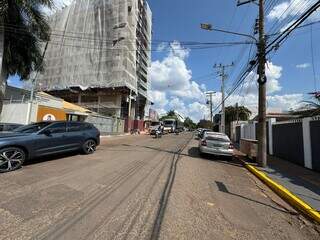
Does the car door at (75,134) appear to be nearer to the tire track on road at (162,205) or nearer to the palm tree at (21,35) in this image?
the tire track on road at (162,205)

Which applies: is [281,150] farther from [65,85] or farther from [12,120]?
[65,85]

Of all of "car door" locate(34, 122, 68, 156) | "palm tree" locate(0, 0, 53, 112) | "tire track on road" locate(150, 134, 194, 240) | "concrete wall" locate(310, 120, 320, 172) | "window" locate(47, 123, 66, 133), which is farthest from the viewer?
"palm tree" locate(0, 0, 53, 112)

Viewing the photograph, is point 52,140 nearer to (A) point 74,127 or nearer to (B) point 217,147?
(A) point 74,127

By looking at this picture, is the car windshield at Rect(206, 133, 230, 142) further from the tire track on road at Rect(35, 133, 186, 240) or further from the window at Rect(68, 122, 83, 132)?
the window at Rect(68, 122, 83, 132)

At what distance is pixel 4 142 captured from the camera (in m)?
8.31

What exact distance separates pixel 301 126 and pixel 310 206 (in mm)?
6942

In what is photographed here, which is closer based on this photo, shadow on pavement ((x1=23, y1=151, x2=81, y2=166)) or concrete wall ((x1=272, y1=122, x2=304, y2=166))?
shadow on pavement ((x1=23, y1=151, x2=81, y2=166))

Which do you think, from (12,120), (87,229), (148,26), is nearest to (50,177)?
(87,229)

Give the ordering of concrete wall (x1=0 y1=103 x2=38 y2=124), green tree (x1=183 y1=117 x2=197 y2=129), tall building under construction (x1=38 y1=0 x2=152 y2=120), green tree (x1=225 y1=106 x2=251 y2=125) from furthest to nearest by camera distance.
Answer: green tree (x1=183 y1=117 x2=197 y2=129) < green tree (x1=225 y1=106 x2=251 y2=125) < tall building under construction (x1=38 y1=0 x2=152 y2=120) < concrete wall (x1=0 y1=103 x2=38 y2=124)

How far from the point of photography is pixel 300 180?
350 inches

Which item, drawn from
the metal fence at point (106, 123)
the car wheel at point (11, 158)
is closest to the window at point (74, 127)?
the car wheel at point (11, 158)

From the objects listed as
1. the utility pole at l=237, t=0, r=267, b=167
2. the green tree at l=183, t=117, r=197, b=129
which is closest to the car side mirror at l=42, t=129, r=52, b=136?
the utility pole at l=237, t=0, r=267, b=167

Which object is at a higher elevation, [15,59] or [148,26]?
[148,26]

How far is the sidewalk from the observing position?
267 inches
